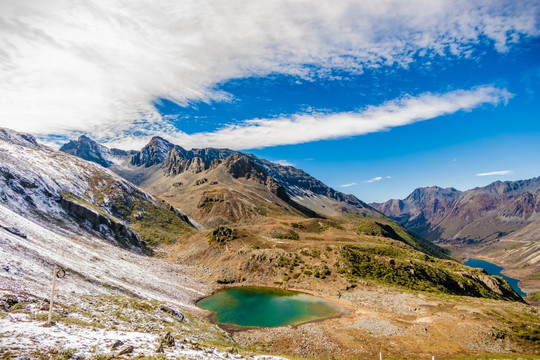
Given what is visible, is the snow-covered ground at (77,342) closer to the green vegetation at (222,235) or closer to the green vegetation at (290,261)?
the green vegetation at (290,261)

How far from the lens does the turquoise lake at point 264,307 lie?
59094 mm

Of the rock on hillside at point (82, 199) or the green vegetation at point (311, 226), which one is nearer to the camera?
the rock on hillside at point (82, 199)

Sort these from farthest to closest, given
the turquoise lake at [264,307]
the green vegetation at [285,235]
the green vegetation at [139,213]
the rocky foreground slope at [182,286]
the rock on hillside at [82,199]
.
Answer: the green vegetation at [285,235], the green vegetation at [139,213], the rock on hillside at [82,199], the turquoise lake at [264,307], the rocky foreground slope at [182,286]

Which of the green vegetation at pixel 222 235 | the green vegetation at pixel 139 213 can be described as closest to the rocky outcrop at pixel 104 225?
the green vegetation at pixel 139 213

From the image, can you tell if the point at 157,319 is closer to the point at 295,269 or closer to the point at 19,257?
the point at 19,257

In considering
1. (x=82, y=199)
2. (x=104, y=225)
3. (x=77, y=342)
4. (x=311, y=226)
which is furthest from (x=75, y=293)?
(x=311, y=226)

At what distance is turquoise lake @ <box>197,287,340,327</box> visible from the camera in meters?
59.1

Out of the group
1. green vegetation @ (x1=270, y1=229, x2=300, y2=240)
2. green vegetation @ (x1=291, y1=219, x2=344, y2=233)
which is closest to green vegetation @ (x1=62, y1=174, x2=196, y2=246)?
green vegetation @ (x1=270, y1=229, x2=300, y2=240)

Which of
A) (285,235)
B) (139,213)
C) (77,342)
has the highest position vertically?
(139,213)

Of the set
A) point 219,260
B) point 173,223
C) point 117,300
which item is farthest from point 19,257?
point 173,223

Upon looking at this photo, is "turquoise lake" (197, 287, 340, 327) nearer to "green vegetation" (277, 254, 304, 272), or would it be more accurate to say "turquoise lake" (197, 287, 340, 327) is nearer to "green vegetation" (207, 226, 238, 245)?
"green vegetation" (277, 254, 304, 272)

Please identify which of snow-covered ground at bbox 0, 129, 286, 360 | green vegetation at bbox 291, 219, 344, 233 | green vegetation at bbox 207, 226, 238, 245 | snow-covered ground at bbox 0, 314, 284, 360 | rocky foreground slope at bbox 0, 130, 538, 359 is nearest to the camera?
snow-covered ground at bbox 0, 314, 284, 360

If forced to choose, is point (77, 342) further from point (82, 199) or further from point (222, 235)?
point (82, 199)

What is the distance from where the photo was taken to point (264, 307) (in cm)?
6838
